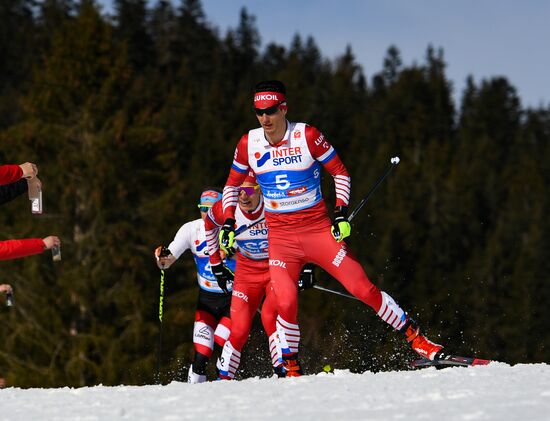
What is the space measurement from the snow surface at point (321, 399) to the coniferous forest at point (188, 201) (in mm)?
3549

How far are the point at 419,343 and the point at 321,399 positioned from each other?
248 centimetres

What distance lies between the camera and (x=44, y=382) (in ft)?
90.2

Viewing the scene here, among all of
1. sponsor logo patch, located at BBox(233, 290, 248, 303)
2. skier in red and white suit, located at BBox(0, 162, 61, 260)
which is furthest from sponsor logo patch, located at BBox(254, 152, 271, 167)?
skier in red and white suit, located at BBox(0, 162, 61, 260)

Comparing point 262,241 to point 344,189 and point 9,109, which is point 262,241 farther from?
point 9,109

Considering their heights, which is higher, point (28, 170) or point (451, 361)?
point (28, 170)

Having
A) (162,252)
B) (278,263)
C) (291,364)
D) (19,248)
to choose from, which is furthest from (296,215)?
(162,252)

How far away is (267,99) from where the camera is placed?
311 inches

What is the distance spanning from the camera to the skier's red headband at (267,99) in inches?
310

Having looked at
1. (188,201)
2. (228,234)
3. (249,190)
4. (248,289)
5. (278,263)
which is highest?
(249,190)

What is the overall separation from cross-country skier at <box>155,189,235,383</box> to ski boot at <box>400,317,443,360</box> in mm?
2320

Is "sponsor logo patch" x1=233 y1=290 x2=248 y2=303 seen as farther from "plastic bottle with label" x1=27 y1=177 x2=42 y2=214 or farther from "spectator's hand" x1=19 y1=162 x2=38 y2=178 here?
"spectator's hand" x1=19 y1=162 x2=38 y2=178

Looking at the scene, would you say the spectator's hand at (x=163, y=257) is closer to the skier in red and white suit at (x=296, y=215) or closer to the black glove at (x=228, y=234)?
the black glove at (x=228, y=234)

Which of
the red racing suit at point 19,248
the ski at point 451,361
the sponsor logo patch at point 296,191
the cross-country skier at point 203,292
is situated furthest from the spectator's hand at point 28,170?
the ski at point 451,361

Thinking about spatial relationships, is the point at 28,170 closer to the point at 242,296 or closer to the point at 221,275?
the point at 242,296
